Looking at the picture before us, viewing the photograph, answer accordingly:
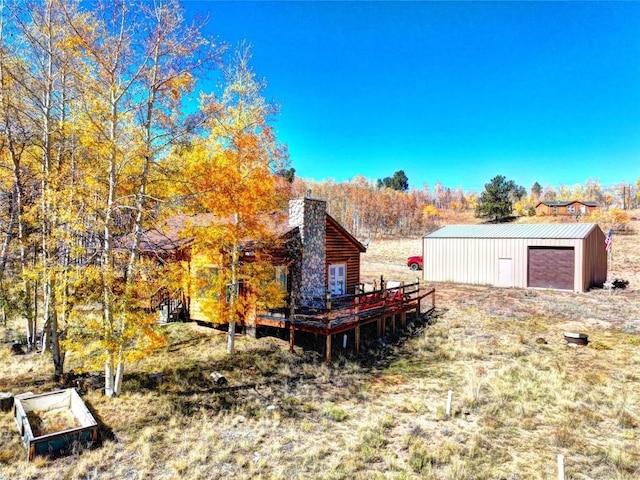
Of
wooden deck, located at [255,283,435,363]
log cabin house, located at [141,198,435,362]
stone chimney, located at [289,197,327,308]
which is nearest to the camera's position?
wooden deck, located at [255,283,435,363]

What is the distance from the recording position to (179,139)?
1023 centimetres

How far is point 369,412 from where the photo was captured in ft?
33.9

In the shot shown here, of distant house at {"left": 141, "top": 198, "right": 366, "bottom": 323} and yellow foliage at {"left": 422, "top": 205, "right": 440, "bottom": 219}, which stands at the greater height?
yellow foliage at {"left": 422, "top": 205, "right": 440, "bottom": 219}

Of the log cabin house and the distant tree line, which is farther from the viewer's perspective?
the distant tree line

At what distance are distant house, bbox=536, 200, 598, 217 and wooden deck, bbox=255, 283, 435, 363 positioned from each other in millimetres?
68896

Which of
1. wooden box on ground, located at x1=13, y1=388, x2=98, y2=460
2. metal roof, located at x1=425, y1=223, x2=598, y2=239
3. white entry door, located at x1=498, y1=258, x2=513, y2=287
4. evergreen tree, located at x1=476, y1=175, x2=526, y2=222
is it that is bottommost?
wooden box on ground, located at x1=13, y1=388, x2=98, y2=460

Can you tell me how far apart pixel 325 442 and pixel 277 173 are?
852 cm

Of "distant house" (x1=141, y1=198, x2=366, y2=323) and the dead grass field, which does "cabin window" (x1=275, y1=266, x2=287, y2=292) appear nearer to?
"distant house" (x1=141, y1=198, x2=366, y2=323)

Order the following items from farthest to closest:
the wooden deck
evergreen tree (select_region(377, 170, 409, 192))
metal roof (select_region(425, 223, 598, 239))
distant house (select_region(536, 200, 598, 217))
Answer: evergreen tree (select_region(377, 170, 409, 192)) < distant house (select_region(536, 200, 598, 217)) < metal roof (select_region(425, 223, 598, 239)) < the wooden deck

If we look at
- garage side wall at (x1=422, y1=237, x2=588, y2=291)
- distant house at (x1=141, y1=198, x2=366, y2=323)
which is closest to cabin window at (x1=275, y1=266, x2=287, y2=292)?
distant house at (x1=141, y1=198, x2=366, y2=323)

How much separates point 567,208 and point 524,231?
5834 cm

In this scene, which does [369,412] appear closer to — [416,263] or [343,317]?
[343,317]

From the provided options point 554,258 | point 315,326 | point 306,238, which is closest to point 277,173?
point 306,238

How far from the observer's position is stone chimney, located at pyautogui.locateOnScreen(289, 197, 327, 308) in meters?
16.2
